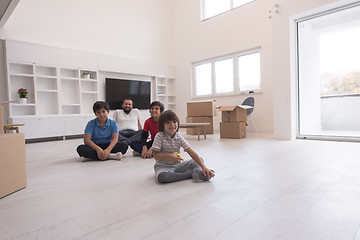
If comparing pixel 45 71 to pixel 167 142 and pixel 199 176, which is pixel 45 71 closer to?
pixel 167 142

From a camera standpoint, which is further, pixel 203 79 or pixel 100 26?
pixel 203 79

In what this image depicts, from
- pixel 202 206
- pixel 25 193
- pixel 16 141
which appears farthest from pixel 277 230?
pixel 16 141

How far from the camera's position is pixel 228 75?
6617mm

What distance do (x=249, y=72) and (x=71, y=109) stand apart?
4.75 metres

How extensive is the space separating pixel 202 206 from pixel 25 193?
1.24 meters

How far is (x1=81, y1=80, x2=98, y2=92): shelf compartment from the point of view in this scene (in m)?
6.00

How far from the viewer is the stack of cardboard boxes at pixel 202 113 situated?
5.37 meters

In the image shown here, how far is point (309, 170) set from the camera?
196 centimetres

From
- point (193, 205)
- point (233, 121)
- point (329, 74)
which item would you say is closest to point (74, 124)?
point (233, 121)

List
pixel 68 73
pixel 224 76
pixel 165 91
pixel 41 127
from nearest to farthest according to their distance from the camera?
pixel 41 127
pixel 68 73
pixel 224 76
pixel 165 91

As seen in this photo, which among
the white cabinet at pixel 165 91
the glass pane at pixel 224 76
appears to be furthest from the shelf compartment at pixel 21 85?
the glass pane at pixel 224 76

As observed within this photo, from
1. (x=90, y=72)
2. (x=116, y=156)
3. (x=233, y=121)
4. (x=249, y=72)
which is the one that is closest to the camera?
(x=116, y=156)

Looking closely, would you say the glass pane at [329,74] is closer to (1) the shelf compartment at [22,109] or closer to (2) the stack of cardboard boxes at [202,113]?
(2) the stack of cardboard boxes at [202,113]

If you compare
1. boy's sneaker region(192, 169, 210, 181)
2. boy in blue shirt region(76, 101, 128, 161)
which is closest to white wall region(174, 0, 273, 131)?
boy in blue shirt region(76, 101, 128, 161)
